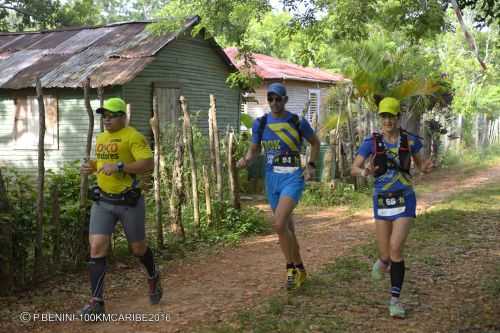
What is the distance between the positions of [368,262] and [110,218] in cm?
343

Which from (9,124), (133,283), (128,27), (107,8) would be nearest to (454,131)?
(128,27)

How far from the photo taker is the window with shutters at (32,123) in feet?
45.4

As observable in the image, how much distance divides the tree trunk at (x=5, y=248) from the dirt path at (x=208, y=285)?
12.4 inches

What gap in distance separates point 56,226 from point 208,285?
1722mm

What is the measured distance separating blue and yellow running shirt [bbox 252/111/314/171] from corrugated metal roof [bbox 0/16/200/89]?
7130 mm

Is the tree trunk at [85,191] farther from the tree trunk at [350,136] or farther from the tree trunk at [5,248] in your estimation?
the tree trunk at [350,136]

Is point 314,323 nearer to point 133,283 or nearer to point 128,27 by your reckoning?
point 133,283

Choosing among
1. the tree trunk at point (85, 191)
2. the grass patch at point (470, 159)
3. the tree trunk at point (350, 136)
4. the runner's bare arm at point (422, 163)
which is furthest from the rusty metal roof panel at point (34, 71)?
the grass patch at point (470, 159)

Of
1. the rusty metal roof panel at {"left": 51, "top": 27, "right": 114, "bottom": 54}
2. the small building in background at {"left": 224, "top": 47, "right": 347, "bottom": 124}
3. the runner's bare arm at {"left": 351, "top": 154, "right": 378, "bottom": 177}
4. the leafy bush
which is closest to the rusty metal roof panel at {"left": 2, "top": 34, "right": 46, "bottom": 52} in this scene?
the rusty metal roof panel at {"left": 51, "top": 27, "right": 114, "bottom": 54}

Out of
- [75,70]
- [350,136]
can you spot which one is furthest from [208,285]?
[350,136]

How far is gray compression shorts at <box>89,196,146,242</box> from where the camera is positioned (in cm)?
481

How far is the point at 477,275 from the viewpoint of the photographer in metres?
6.39

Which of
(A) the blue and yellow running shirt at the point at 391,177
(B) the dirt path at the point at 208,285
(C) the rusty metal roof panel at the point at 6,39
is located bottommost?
(B) the dirt path at the point at 208,285

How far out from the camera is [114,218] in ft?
16.0
